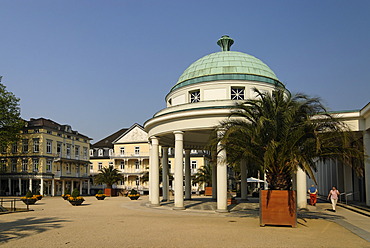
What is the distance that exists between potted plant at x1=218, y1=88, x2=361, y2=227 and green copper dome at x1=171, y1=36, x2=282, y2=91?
8.50m

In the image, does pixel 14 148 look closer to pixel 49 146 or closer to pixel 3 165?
pixel 3 165

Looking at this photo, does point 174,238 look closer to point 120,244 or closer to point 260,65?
point 120,244

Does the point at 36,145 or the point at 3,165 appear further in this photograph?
the point at 3,165

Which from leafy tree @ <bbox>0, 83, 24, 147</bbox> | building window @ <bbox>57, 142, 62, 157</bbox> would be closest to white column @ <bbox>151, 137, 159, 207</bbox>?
leafy tree @ <bbox>0, 83, 24, 147</bbox>

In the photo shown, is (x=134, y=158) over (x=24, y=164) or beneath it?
over

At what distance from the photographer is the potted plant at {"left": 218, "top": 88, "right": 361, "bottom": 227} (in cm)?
1498

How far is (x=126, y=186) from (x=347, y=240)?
55.2 meters

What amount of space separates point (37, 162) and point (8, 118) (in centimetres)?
959

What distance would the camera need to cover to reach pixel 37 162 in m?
52.8

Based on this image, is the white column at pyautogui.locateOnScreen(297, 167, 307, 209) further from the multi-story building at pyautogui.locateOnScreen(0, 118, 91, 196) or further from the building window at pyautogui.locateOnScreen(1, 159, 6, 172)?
the building window at pyautogui.locateOnScreen(1, 159, 6, 172)

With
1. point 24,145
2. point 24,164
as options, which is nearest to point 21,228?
point 24,164

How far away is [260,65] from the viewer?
26.5 metres

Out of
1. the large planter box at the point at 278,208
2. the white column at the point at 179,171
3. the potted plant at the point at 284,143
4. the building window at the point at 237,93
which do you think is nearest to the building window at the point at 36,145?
the white column at the point at 179,171

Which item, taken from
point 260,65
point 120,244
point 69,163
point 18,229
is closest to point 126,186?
point 69,163
